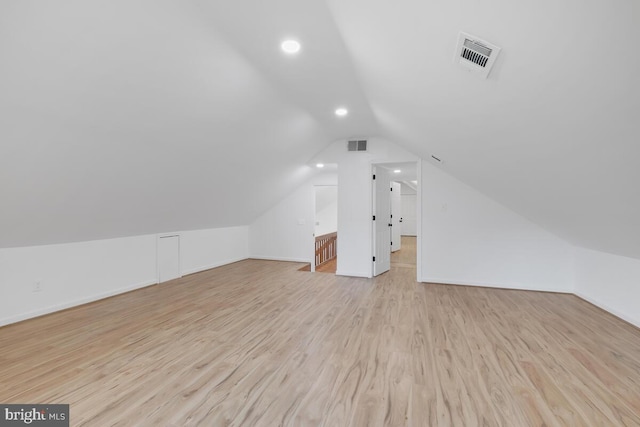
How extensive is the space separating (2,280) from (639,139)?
5470mm

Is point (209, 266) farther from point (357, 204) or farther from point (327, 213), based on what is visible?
point (327, 213)

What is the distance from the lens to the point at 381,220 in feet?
18.9

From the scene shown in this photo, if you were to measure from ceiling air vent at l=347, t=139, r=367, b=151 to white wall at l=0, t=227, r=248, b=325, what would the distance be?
3.66 metres

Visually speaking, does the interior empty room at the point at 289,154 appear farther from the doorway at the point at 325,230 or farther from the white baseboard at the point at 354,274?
the doorway at the point at 325,230

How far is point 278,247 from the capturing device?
7.32 meters

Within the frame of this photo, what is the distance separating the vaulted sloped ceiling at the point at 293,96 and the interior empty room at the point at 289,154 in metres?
0.02

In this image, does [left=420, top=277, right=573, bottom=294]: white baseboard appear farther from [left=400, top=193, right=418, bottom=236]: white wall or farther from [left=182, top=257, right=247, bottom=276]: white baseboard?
[left=400, top=193, right=418, bottom=236]: white wall

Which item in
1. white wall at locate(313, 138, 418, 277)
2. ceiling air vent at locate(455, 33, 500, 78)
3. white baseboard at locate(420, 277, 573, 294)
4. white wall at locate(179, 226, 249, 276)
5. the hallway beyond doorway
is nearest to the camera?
ceiling air vent at locate(455, 33, 500, 78)

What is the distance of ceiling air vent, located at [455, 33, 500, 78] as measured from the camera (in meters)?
1.47

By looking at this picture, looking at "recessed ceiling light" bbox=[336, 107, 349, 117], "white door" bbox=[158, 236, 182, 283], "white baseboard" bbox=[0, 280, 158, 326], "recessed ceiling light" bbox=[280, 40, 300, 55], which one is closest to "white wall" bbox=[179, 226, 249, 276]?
"white door" bbox=[158, 236, 182, 283]

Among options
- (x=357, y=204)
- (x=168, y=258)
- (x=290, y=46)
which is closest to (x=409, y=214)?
(x=357, y=204)

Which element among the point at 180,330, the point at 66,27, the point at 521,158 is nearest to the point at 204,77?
the point at 66,27

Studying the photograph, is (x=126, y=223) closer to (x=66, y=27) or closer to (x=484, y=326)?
(x=66, y=27)

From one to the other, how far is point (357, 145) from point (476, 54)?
12.7ft
